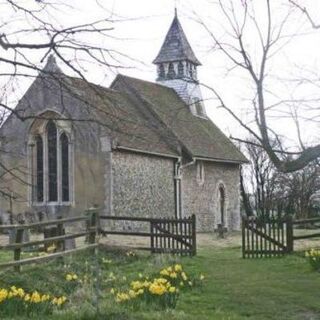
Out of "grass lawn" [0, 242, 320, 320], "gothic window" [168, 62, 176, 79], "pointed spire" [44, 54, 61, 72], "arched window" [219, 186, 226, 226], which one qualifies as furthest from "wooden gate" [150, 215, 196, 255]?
"gothic window" [168, 62, 176, 79]

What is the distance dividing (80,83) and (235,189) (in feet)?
113

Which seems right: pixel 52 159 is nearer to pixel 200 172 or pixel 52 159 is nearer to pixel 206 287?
pixel 200 172

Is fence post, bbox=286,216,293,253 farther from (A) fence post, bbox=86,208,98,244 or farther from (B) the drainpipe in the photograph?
(B) the drainpipe

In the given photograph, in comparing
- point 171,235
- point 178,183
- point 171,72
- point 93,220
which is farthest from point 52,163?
point 93,220

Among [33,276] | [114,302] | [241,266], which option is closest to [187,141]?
[241,266]

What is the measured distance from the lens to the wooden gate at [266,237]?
17984 millimetres

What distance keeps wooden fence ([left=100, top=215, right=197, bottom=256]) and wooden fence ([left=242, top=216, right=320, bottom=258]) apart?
145 centimetres

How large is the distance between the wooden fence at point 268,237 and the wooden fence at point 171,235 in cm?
145

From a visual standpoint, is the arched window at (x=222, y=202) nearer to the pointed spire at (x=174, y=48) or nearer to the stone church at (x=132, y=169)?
the stone church at (x=132, y=169)

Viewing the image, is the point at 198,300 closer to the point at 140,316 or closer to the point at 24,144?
the point at 140,316

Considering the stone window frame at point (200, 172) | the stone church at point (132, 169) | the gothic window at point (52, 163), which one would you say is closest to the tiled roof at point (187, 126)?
the stone church at point (132, 169)

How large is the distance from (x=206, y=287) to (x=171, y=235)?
6778mm

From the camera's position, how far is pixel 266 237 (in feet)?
58.9

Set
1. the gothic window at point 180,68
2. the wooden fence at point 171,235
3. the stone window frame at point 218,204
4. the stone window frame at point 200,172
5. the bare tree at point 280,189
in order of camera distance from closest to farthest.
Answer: the wooden fence at point 171,235
the stone window frame at point 200,172
the stone window frame at point 218,204
the gothic window at point 180,68
the bare tree at point 280,189
